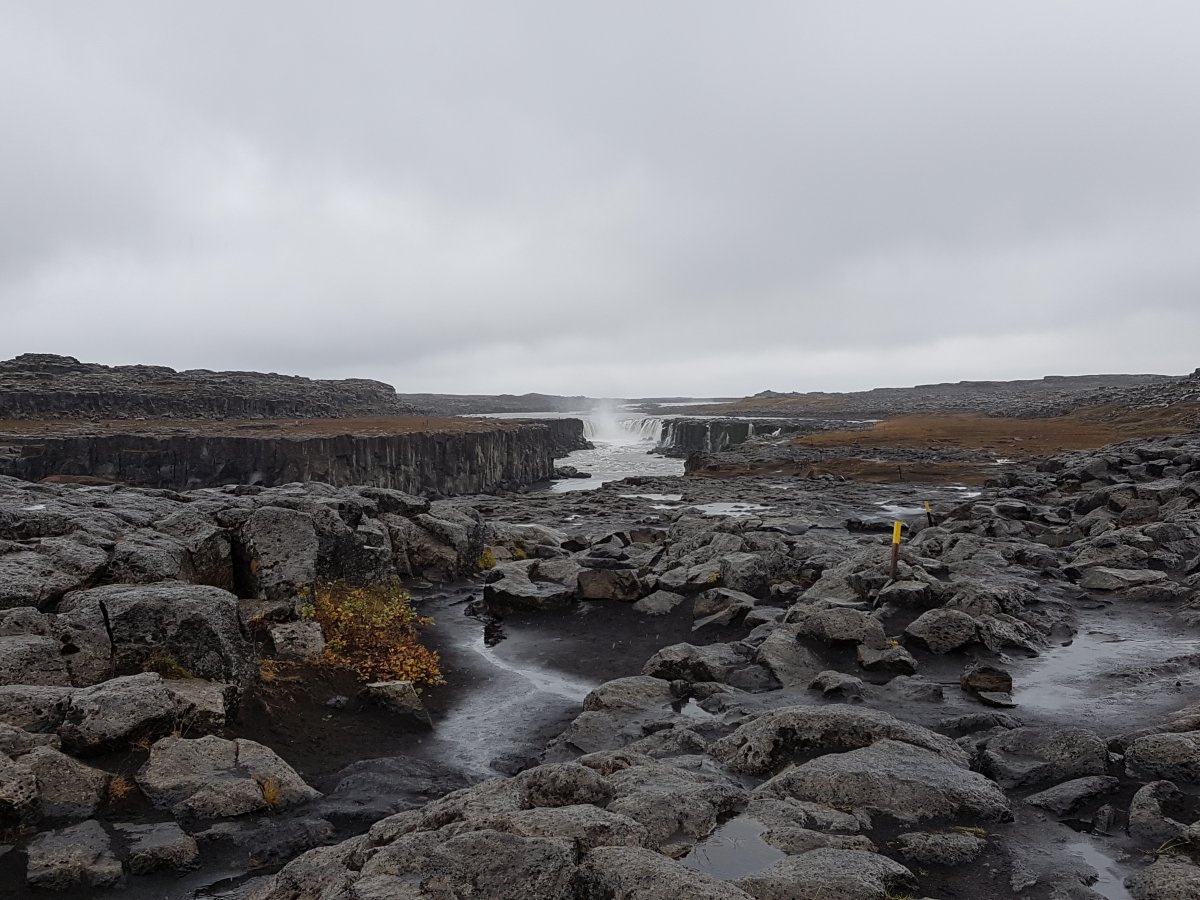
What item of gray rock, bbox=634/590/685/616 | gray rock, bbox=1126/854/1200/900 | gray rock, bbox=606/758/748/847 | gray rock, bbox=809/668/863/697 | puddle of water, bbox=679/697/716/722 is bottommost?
gray rock, bbox=634/590/685/616

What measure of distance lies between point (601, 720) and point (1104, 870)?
6.47 m

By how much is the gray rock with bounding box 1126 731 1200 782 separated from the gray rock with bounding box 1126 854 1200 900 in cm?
192

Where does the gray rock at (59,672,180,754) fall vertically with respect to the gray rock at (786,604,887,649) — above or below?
above

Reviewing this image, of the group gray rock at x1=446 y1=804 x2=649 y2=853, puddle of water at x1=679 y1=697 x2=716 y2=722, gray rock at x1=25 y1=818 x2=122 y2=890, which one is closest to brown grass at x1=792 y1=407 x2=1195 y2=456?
puddle of water at x1=679 y1=697 x2=716 y2=722

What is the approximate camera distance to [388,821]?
6.59 metres

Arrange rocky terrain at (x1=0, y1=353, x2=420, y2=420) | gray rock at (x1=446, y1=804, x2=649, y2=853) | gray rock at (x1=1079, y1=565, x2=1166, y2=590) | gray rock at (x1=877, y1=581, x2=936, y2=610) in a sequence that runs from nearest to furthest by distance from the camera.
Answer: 1. gray rock at (x1=446, y1=804, x2=649, y2=853)
2. gray rock at (x1=877, y1=581, x2=936, y2=610)
3. gray rock at (x1=1079, y1=565, x2=1166, y2=590)
4. rocky terrain at (x1=0, y1=353, x2=420, y2=420)

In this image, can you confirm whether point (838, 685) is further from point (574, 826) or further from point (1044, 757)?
point (574, 826)

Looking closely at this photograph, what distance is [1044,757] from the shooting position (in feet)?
27.0

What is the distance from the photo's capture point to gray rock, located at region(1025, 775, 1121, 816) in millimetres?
7215

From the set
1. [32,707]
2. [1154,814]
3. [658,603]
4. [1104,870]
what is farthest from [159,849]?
[658,603]

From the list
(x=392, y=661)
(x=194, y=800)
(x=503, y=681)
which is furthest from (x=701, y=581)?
(x=194, y=800)

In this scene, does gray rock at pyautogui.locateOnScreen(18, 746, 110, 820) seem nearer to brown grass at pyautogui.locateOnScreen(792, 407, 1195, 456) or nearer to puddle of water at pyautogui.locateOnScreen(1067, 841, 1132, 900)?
puddle of water at pyautogui.locateOnScreen(1067, 841, 1132, 900)

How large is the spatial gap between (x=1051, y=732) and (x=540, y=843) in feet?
21.3

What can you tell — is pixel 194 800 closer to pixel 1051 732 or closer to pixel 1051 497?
pixel 1051 732
